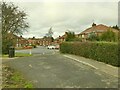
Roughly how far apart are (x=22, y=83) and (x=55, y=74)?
219 cm

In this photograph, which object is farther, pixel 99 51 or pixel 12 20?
pixel 12 20

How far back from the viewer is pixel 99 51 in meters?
15.8

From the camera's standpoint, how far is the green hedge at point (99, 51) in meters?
13.6

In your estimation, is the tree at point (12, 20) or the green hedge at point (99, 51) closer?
the green hedge at point (99, 51)

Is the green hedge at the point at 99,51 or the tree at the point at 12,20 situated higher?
the tree at the point at 12,20

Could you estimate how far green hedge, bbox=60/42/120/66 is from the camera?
535 inches

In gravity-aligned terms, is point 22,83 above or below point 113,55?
below

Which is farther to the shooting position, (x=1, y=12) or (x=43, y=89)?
(x=1, y=12)

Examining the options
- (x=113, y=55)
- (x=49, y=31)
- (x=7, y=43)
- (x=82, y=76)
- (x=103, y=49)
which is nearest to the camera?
(x=82, y=76)

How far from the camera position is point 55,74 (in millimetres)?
10766

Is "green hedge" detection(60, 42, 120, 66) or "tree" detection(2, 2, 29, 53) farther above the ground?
"tree" detection(2, 2, 29, 53)

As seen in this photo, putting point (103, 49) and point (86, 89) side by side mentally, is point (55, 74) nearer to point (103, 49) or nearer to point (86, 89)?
point (86, 89)

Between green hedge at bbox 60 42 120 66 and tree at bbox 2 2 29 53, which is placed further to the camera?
tree at bbox 2 2 29 53

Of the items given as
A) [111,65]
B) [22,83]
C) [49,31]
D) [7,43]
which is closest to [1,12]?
[7,43]
